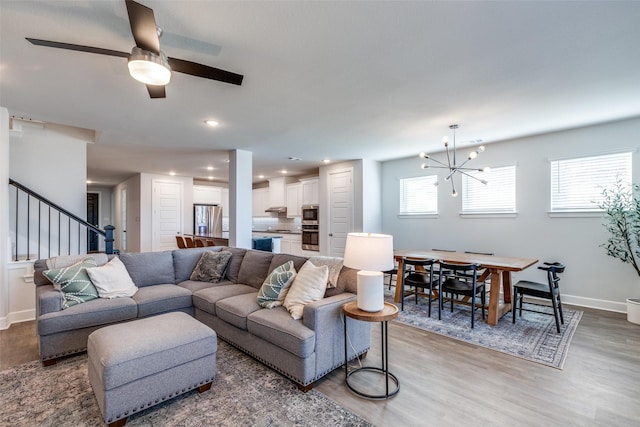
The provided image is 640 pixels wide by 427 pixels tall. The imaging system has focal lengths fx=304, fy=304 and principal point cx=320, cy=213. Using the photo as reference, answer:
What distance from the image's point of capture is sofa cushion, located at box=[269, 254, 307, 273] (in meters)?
3.11

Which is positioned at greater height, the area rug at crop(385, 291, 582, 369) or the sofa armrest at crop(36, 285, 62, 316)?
the sofa armrest at crop(36, 285, 62, 316)

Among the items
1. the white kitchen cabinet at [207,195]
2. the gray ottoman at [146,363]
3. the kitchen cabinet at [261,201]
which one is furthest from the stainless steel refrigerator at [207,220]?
the gray ottoman at [146,363]

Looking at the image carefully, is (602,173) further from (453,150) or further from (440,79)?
(440,79)

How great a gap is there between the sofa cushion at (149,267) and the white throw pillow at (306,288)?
6.30 feet

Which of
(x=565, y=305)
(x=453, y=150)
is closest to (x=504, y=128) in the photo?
(x=453, y=150)

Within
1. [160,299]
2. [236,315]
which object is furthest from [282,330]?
[160,299]

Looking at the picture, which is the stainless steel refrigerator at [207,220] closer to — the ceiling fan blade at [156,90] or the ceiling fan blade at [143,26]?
the ceiling fan blade at [156,90]

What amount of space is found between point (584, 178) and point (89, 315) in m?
6.19

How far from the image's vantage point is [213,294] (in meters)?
3.24

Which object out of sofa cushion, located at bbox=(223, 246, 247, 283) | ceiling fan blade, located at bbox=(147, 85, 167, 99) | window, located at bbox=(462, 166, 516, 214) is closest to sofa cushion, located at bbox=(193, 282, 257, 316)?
sofa cushion, located at bbox=(223, 246, 247, 283)

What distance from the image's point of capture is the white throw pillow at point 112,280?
303 cm

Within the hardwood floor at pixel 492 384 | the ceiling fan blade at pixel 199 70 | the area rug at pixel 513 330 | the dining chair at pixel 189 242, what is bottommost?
the hardwood floor at pixel 492 384

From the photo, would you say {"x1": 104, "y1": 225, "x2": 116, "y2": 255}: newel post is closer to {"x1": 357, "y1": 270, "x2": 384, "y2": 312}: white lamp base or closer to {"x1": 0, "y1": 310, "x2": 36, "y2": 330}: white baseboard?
{"x1": 0, "y1": 310, "x2": 36, "y2": 330}: white baseboard

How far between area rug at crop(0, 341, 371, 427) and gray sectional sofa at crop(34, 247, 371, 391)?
151mm
